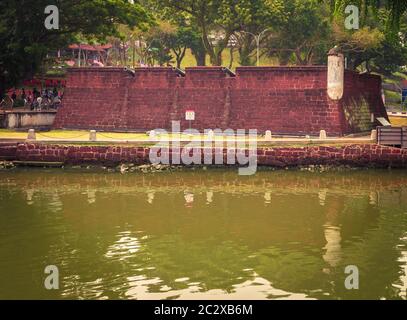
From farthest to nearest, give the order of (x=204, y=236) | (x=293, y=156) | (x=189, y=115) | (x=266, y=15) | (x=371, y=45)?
(x=371, y=45), (x=266, y=15), (x=189, y=115), (x=293, y=156), (x=204, y=236)

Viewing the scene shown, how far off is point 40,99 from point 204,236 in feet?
85.0

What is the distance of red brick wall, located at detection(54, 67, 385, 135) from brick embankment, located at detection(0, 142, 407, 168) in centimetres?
408

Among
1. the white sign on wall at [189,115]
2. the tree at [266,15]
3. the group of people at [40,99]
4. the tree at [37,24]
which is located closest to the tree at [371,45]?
the tree at [266,15]

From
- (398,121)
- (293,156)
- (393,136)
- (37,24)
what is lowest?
(293,156)

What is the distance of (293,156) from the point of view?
29859 millimetres

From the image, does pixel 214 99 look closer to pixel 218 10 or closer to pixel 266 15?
pixel 218 10

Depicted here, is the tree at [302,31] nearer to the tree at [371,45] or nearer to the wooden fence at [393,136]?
the tree at [371,45]

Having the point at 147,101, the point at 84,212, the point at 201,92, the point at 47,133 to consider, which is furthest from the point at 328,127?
the point at 84,212

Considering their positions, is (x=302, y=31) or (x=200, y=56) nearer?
(x=302, y=31)

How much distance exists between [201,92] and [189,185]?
12058mm

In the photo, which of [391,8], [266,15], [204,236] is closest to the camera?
[204,236]

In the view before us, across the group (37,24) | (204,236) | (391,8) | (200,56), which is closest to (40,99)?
(37,24)

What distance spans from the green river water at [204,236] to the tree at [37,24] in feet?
32.2
